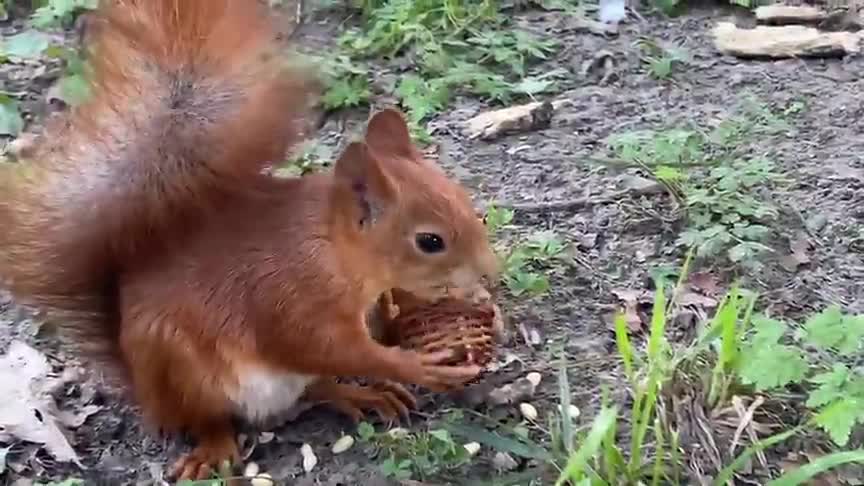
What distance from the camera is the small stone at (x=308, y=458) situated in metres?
2.33

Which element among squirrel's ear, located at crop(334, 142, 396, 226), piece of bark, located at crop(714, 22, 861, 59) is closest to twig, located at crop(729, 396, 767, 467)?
squirrel's ear, located at crop(334, 142, 396, 226)

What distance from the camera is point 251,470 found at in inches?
92.1

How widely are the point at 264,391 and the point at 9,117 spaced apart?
1.54 meters

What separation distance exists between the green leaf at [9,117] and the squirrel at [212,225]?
48.4 inches

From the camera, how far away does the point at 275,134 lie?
2176 millimetres

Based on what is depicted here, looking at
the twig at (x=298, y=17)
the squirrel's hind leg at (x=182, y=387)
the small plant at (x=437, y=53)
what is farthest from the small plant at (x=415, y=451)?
the twig at (x=298, y=17)

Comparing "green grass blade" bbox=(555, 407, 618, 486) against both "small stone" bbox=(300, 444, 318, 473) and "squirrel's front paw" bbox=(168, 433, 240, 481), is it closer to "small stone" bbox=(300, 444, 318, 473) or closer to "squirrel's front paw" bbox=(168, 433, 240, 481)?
"small stone" bbox=(300, 444, 318, 473)

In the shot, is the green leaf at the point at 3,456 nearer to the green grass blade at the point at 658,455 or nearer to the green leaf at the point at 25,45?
the green grass blade at the point at 658,455

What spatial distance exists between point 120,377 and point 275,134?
0.54 m

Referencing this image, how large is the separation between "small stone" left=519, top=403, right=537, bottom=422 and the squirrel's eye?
41 cm

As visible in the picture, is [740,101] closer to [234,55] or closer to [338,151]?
[338,151]

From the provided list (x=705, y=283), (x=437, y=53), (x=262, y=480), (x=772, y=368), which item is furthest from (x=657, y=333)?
(x=437, y=53)

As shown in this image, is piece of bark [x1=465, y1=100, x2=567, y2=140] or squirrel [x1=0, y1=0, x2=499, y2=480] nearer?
squirrel [x1=0, y1=0, x2=499, y2=480]

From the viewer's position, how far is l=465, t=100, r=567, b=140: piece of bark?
327 centimetres
